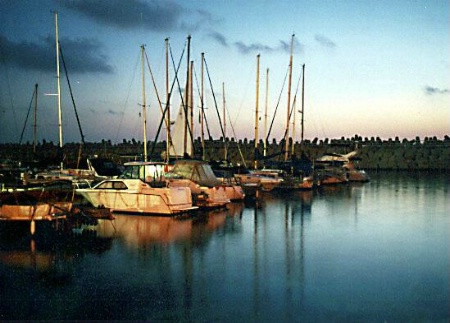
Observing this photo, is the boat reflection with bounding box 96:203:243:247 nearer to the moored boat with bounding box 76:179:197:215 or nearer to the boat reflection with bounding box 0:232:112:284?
the moored boat with bounding box 76:179:197:215

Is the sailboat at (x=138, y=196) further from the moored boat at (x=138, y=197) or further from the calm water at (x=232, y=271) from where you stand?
the calm water at (x=232, y=271)

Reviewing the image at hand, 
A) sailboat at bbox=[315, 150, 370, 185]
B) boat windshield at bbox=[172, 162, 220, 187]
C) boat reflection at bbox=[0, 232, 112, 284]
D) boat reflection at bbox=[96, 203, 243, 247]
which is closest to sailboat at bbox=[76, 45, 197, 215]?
boat reflection at bbox=[96, 203, 243, 247]

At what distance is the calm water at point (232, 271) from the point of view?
330 inches

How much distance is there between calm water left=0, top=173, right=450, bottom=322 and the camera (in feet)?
27.5

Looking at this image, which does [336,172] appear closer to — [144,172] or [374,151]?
[144,172]

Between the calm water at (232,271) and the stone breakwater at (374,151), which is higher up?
the stone breakwater at (374,151)

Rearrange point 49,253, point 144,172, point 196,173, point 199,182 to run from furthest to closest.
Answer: point 196,173 → point 199,182 → point 144,172 → point 49,253

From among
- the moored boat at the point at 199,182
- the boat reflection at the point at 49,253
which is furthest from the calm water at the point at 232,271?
the moored boat at the point at 199,182

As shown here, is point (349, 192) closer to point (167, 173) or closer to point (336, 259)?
point (167, 173)

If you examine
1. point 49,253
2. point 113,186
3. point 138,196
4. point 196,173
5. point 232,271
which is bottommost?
point 232,271

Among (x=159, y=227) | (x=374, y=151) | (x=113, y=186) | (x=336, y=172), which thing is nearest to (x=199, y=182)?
(x=113, y=186)

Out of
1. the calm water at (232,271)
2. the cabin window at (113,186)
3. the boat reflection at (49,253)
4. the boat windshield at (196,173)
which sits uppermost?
the boat windshield at (196,173)

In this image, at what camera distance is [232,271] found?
11016 millimetres

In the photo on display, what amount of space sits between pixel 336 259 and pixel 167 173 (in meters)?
11.9
